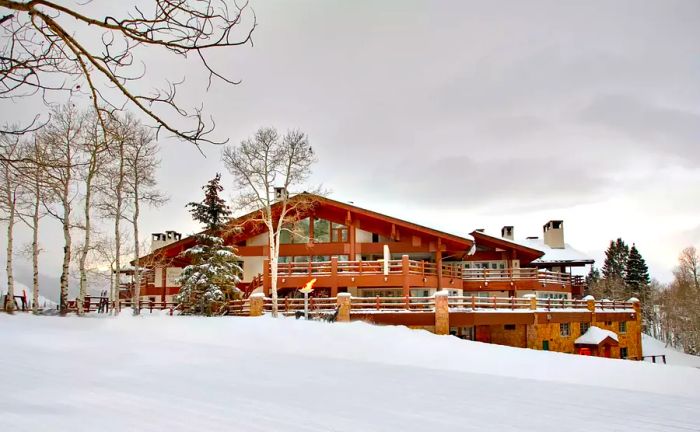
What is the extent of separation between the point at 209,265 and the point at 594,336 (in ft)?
72.2

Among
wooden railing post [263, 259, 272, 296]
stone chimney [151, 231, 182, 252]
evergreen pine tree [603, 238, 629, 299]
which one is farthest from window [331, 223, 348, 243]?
evergreen pine tree [603, 238, 629, 299]

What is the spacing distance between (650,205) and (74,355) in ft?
105

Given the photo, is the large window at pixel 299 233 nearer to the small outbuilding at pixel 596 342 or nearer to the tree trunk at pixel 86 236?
the tree trunk at pixel 86 236

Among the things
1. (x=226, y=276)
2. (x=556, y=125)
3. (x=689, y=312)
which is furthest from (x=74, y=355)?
(x=689, y=312)

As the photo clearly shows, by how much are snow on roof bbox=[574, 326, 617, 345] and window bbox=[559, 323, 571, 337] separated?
2.36 ft

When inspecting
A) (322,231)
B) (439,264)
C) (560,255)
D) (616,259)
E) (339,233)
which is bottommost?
(439,264)

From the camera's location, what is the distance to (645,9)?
53.4ft

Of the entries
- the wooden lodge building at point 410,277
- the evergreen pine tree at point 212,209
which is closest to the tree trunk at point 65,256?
the wooden lodge building at point 410,277

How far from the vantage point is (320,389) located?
26.1 ft

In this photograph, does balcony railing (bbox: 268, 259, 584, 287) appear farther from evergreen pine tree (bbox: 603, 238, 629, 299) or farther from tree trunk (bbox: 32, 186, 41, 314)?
evergreen pine tree (bbox: 603, 238, 629, 299)

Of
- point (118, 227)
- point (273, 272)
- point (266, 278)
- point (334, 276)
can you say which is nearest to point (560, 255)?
point (334, 276)

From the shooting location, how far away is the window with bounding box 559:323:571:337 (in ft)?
91.7

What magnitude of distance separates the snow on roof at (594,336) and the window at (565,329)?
72 cm

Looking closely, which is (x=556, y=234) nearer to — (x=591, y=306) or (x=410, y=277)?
(x=591, y=306)
